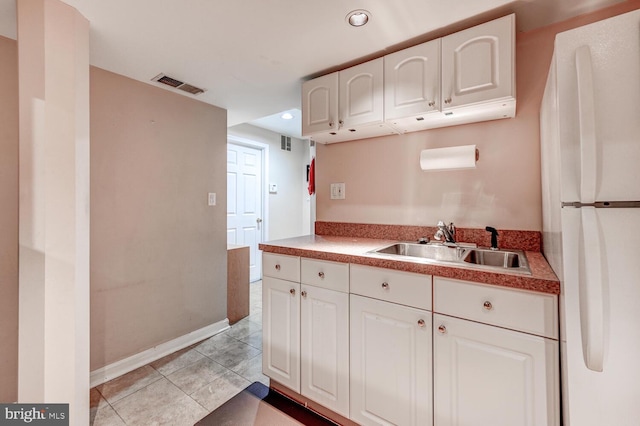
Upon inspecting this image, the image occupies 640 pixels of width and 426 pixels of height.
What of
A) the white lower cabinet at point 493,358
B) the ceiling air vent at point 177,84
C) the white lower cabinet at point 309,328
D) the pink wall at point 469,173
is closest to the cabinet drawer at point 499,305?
the white lower cabinet at point 493,358

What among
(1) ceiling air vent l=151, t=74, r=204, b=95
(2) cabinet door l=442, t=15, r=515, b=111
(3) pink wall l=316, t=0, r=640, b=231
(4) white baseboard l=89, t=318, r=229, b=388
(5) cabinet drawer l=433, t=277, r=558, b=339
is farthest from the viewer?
(1) ceiling air vent l=151, t=74, r=204, b=95

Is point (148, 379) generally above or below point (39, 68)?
below

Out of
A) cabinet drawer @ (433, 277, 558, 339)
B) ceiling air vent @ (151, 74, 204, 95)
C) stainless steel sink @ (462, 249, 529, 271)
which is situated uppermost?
ceiling air vent @ (151, 74, 204, 95)

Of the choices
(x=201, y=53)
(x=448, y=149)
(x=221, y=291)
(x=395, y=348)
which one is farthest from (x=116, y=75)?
(x=395, y=348)

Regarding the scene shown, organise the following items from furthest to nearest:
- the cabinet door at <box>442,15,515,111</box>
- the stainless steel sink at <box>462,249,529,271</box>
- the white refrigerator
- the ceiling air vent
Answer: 1. the ceiling air vent
2. the stainless steel sink at <box>462,249,529,271</box>
3. the cabinet door at <box>442,15,515,111</box>
4. the white refrigerator

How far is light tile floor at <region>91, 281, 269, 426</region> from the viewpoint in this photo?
5.28 ft

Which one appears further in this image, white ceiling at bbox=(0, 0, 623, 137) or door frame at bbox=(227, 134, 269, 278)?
door frame at bbox=(227, 134, 269, 278)

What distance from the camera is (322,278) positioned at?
155 cm

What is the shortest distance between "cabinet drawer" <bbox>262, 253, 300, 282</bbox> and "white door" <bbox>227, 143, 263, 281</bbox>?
86.1 inches

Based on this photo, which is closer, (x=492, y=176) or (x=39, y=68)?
(x=39, y=68)

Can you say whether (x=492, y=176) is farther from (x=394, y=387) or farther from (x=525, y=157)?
(x=394, y=387)

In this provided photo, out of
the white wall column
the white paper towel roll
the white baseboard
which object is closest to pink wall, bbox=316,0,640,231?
the white paper towel roll

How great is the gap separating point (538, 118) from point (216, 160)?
2.48m

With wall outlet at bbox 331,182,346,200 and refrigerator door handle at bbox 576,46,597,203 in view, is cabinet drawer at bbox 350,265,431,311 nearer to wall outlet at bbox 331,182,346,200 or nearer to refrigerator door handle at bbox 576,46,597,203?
refrigerator door handle at bbox 576,46,597,203
